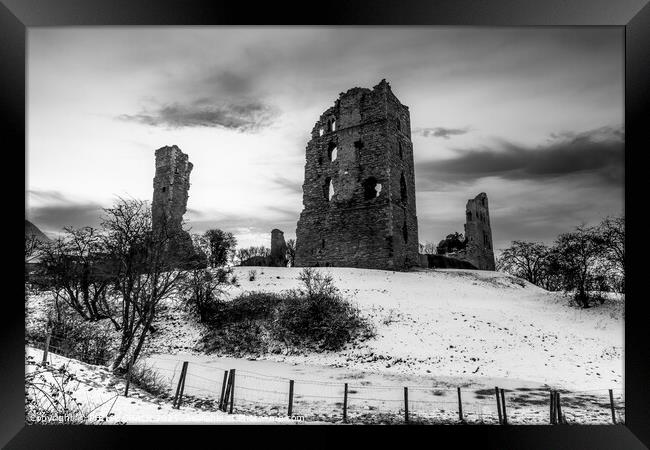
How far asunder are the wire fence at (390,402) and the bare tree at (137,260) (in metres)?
1.83

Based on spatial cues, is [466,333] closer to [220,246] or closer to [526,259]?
[526,259]

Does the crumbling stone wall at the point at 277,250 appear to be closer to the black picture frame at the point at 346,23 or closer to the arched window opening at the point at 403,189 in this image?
the arched window opening at the point at 403,189

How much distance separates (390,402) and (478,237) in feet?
88.7

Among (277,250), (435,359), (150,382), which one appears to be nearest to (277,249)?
(277,250)

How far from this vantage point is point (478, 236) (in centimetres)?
3281

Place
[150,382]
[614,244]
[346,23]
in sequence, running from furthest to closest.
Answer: [614,244] < [150,382] < [346,23]

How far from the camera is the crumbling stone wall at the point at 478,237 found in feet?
104

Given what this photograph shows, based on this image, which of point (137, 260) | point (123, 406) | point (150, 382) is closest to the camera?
point (123, 406)

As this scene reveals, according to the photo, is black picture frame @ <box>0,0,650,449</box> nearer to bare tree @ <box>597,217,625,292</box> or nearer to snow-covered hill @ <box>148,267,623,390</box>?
snow-covered hill @ <box>148,267,623,390</box>

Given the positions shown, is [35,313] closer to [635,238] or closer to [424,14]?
[424,14]

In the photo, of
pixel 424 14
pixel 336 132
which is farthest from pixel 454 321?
pixel 336 132

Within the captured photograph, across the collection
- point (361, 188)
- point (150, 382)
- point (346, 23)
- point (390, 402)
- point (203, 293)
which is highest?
point (361, 188)

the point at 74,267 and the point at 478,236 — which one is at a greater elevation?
the point at 478,236

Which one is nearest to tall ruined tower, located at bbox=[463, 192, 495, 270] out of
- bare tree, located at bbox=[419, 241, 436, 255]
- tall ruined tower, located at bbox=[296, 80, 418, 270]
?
bare tree, located at bbox=[419, 241, 436, 255]
